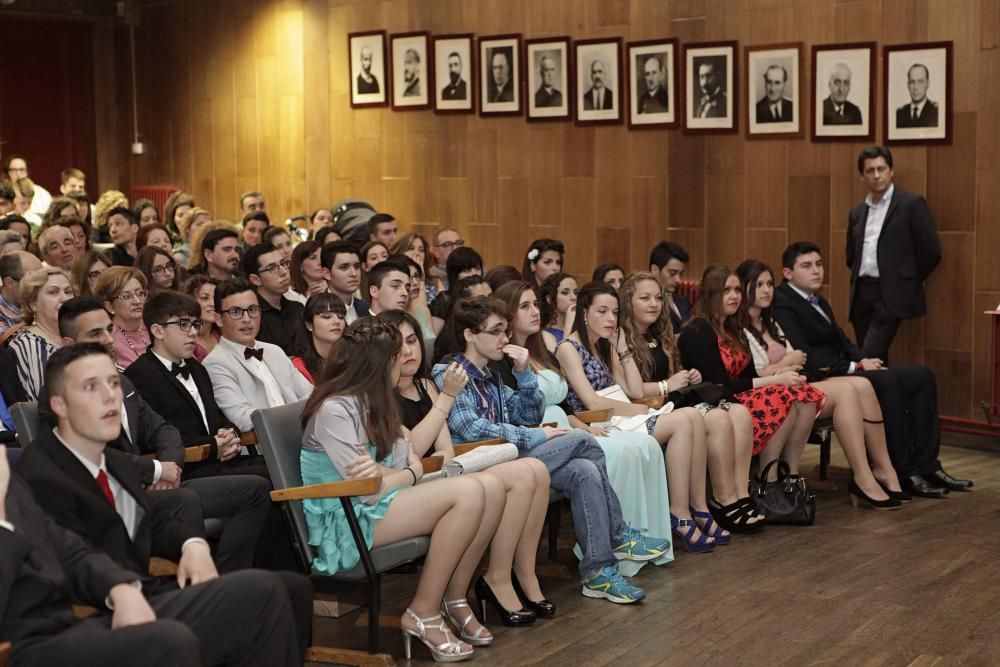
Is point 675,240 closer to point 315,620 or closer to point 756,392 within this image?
point 756,392

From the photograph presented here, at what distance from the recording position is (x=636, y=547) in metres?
5.66

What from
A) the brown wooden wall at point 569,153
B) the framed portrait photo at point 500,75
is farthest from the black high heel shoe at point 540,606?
the framed portrait photo at point 500,75

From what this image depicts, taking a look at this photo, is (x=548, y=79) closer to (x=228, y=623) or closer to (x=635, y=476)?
(x=635, y=476)

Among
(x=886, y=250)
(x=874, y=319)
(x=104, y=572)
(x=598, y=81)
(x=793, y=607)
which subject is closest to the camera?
(x=104, y=572)

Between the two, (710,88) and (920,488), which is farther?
(710,88)

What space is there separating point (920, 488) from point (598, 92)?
432 centimetres

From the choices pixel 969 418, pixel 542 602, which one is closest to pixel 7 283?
pixel 542 602

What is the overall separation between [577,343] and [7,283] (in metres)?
2.69

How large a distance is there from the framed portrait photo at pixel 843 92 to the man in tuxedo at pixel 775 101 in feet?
0.72

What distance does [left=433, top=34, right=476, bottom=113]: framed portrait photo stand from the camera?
1105 cm

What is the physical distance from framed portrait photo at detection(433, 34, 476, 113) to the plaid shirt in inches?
223

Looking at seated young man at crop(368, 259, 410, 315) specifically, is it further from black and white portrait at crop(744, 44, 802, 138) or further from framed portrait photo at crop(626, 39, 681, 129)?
framed portrait photo at crop(626, 39, 681, 129)

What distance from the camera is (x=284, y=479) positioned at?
471 cm

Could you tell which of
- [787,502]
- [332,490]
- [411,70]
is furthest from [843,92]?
[332,490]
